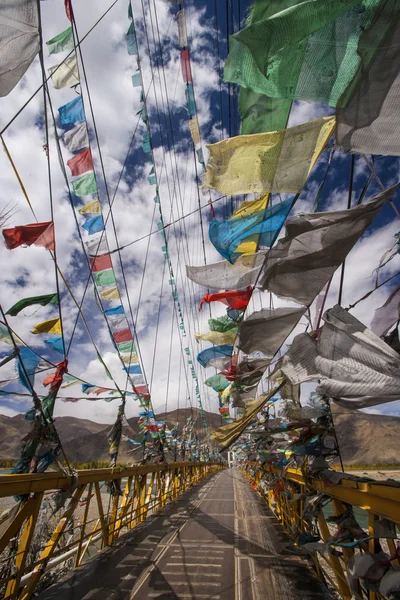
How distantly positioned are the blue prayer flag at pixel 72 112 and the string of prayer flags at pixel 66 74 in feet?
1.53

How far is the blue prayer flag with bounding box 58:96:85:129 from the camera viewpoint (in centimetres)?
505

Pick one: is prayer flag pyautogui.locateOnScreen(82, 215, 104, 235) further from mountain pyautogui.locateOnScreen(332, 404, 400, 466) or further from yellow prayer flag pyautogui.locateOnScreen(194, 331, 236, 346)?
mountain pyautogui.locateOnScreen(332, 404, 400, 466)

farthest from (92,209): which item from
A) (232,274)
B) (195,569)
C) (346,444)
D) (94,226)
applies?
(346,444)

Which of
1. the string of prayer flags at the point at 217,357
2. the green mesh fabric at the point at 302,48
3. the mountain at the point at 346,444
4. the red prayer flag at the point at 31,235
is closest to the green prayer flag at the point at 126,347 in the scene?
the string of prayer flags at the point at 217,357

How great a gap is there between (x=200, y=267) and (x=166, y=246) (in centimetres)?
381

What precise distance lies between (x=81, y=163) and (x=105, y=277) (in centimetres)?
254

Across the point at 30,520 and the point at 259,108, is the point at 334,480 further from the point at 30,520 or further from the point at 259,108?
the point at 259,108

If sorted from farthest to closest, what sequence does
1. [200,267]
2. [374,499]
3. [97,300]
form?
[97,300]
[200,267]
[374,499]

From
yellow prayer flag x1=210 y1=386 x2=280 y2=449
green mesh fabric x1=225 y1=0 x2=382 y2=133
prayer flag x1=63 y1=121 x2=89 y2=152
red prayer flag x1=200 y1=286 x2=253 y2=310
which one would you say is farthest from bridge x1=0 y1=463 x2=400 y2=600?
prayer flag x1=63 y1=121 x2=89 y2=152

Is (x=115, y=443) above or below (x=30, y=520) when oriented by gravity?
above

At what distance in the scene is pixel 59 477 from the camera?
12.1 feet

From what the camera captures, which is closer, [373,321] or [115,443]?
[373,321]

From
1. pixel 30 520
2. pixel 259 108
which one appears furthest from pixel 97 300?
pixel 259 108

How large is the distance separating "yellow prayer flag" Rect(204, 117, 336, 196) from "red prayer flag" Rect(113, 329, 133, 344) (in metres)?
6.37
